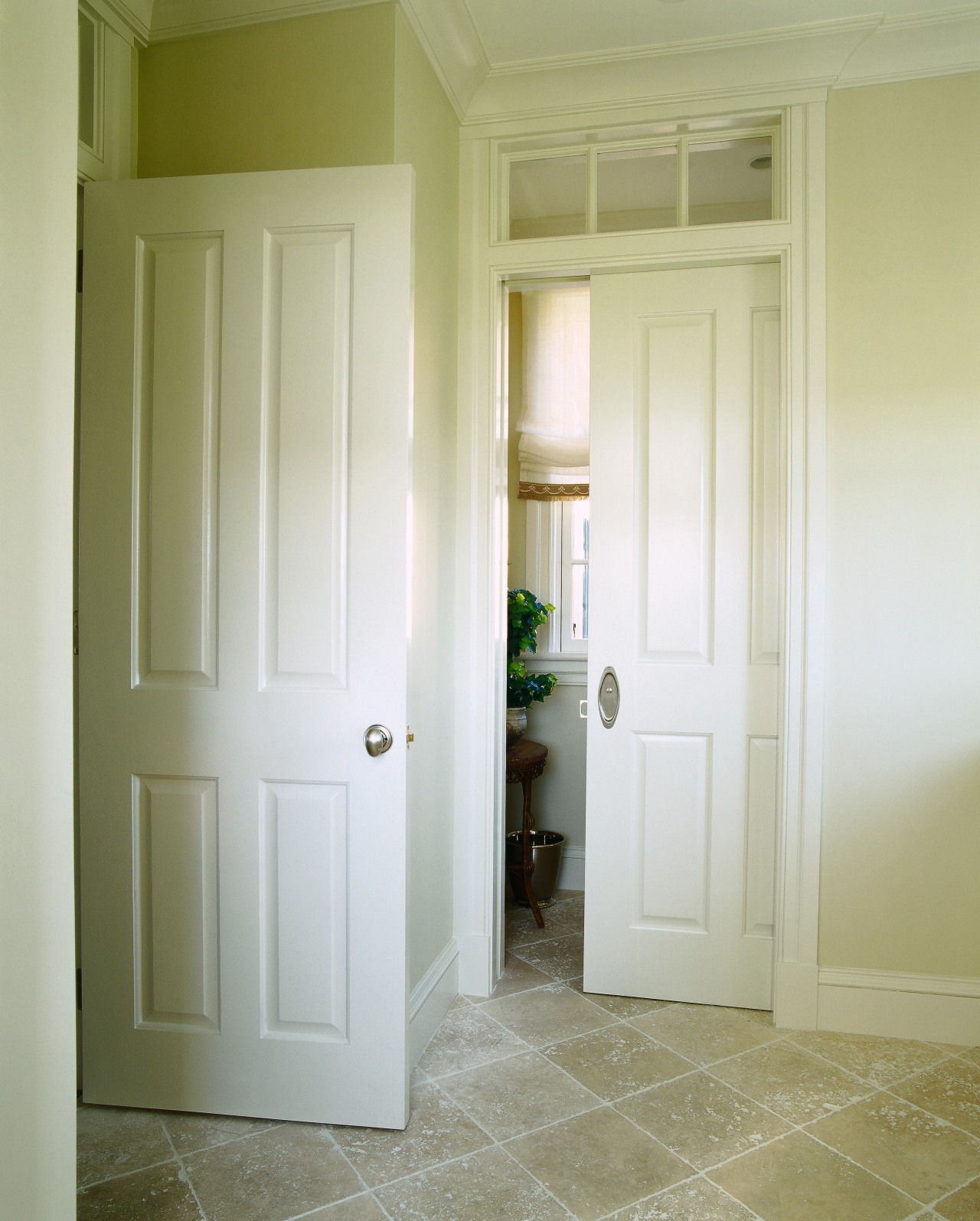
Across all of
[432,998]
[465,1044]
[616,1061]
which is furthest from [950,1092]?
[432,998]

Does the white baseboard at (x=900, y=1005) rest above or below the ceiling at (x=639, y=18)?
below

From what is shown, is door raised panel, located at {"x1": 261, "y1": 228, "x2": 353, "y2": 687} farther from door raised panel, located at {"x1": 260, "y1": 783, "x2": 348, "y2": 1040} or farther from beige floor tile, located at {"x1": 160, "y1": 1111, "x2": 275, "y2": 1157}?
beige floor tile, located at {"x1": 160, "y1": 1111, "x2": 275, "y2": 1157}

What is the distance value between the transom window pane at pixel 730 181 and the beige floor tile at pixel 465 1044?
2.50m

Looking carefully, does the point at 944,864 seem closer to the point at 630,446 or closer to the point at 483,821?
the point at 483,821

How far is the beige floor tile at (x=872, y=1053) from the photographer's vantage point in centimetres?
239

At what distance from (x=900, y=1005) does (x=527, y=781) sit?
4.89ft

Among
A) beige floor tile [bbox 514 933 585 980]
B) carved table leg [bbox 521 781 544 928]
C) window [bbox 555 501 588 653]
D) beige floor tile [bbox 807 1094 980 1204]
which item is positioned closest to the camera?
beige floor tile [bbox 807 1094 980 1204]

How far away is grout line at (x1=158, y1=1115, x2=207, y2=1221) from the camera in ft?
5.95

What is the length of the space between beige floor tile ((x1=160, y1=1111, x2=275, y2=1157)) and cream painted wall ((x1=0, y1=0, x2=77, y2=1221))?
990 millimetres

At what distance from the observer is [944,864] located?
258 centimetres

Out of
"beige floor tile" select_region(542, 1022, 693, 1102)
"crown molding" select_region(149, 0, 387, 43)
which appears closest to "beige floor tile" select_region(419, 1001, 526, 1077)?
"beige floor tile" select_region(542, 1022, 693, 1102)

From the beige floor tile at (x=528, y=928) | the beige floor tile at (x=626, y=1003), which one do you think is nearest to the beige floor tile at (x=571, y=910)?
the beige floor tile at (x=528, y=928)

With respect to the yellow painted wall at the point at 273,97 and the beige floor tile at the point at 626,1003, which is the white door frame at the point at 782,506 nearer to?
the beige floor tile at the point at 626,1003

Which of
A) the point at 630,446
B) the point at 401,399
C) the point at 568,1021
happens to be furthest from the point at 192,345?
the point at 568,1021
